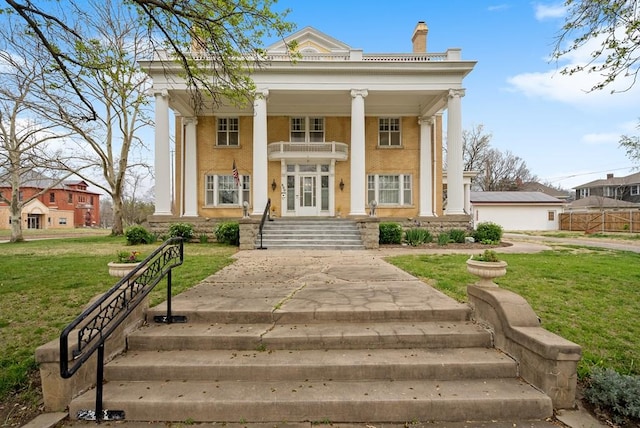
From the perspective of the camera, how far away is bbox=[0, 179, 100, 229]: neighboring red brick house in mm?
45188

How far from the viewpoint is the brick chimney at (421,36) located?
18.3 m

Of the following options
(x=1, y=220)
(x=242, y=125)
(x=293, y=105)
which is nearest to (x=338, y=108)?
(x=293, y=105)

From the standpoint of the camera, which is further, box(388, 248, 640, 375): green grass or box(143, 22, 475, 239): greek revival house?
box(143, 22, 475, 239): greek revival house

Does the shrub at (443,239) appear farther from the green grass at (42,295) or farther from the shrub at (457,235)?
the green grass at (42,295)

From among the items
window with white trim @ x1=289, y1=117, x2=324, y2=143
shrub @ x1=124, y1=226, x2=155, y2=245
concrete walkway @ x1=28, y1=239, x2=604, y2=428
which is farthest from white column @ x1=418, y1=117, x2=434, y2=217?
shrub @ x1=124, y1=226, x2=155, y2=245

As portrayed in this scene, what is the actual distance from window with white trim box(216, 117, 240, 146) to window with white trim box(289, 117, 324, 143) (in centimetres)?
309

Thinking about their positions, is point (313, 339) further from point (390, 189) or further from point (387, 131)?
point (387, 131)

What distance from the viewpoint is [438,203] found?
1884cm

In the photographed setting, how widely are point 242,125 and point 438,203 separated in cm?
1223

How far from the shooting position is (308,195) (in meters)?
18.2

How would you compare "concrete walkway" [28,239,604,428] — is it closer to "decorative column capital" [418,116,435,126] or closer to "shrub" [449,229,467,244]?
"shrub" [449,229,467,244]

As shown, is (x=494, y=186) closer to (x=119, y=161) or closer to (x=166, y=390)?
(x=119, y=161)

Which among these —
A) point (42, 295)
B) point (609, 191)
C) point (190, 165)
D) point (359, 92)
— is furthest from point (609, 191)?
point (42, 295)

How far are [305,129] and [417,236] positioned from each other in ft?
29.6
